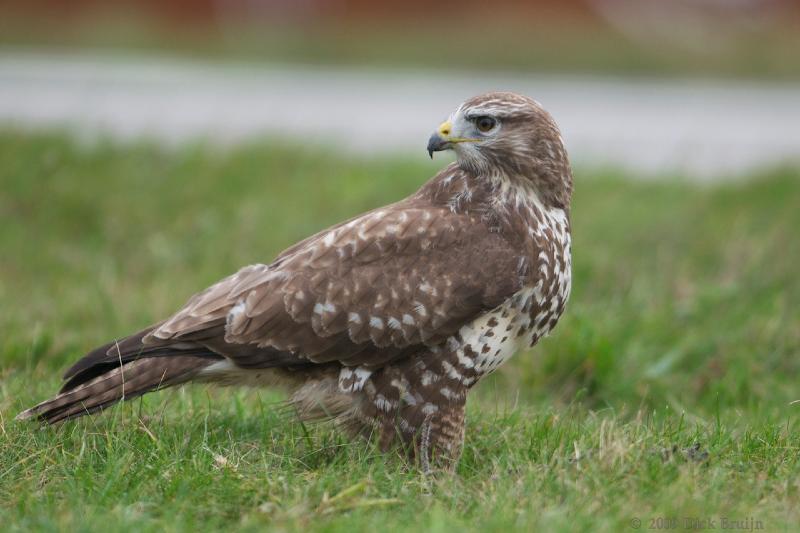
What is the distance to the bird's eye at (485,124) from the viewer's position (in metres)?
4.55

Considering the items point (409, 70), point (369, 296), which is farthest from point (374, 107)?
point (369, 296)

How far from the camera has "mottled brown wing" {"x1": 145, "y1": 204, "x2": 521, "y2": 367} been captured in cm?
430

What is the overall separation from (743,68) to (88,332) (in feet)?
43.7

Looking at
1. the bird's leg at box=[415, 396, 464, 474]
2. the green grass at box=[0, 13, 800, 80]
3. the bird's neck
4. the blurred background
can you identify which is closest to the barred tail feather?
the bird's leg at box=[415, 396, 464, 474]

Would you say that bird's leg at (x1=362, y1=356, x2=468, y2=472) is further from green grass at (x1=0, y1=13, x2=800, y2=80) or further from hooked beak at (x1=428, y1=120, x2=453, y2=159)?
green grass at (x1=0, y1=13, x2=800, y2=80)

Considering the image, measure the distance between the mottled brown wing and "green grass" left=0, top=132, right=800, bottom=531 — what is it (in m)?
0.39

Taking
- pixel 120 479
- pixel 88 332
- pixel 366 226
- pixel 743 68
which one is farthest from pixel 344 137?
pixel 743 68

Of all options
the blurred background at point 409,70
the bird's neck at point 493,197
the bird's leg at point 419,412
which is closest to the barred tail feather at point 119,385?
the bird's leg at point 419,412

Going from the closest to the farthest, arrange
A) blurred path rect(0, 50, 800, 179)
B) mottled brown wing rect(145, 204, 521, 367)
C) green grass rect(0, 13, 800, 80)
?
mottled brown wing rect(145, 204, 521, 367) → blurred path rect(0, 50, 800, 179) → green grass rect(0, 13, 800, 80)

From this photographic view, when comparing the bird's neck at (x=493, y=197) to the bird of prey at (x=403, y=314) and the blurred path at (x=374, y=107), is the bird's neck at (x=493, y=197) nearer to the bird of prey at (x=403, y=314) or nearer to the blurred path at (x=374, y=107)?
the bird of prey at (x=403, y=314)

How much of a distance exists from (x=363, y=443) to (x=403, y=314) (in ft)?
1.77

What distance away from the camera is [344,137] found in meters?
10.4

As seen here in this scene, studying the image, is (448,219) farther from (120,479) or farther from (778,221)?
(778,221)

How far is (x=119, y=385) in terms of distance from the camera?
4414mm
